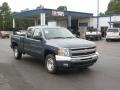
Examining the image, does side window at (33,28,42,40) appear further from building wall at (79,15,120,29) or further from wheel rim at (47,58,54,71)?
building wall at (79,15,120,29)

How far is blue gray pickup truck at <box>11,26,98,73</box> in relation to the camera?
9.07 m

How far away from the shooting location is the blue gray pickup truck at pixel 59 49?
907 centimetres

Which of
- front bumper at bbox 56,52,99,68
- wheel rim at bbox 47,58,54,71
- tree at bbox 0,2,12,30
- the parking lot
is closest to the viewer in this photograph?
the parking lot

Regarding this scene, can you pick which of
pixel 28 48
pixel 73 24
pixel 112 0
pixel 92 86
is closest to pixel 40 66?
pixel 28 48

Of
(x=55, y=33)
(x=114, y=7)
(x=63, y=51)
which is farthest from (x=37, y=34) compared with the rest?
(x=114, y=7)

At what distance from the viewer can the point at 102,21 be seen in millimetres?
46844

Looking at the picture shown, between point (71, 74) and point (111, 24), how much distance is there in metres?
36.6

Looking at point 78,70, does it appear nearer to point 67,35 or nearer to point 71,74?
point 71,74

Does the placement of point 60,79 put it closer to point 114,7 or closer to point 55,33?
point 55,33

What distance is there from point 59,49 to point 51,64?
0.89 meters

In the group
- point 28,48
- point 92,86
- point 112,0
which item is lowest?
point 92,86

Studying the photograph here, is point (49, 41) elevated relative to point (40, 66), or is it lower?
elevated

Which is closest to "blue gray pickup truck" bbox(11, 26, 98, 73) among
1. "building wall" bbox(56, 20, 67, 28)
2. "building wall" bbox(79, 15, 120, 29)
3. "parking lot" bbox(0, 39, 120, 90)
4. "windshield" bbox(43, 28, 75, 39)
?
"windshield" bbox(43, 28, 75, 39)

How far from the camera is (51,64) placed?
32.0 feet
